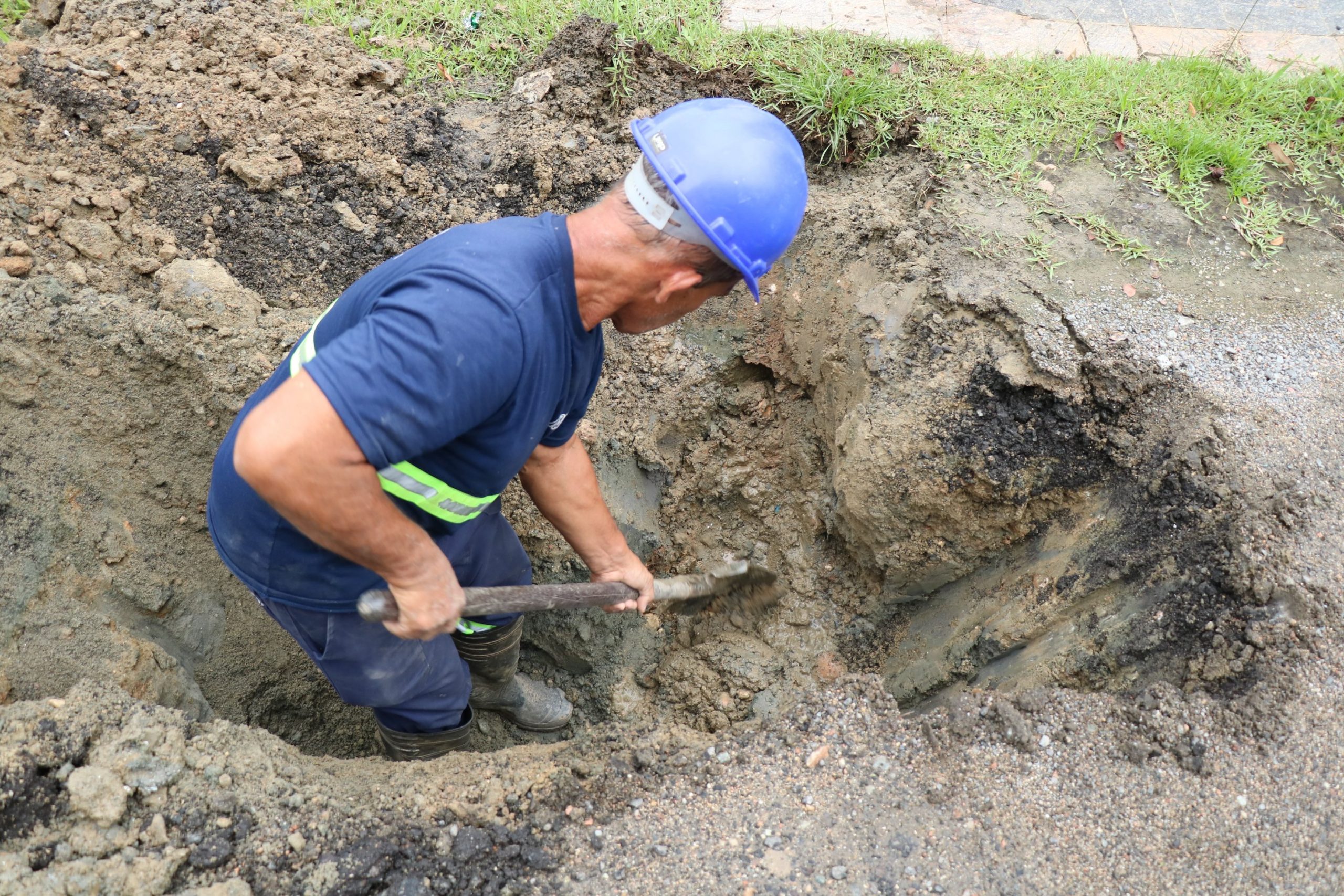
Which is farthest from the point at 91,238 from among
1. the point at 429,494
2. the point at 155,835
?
the point at 155,835

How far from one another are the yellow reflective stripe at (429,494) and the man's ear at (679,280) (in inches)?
25.3

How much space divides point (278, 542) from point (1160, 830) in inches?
86.2

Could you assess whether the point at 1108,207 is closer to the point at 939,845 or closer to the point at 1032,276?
the point at 1032,276

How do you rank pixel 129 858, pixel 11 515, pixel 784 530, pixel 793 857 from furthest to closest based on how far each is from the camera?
pixel 784 530 → pixel 11 515 → pixel 793 857 → pixel 129 858

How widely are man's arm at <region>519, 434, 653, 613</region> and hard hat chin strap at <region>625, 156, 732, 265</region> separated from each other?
0.86 metres

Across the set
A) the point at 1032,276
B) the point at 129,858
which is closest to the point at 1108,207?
the point at 1032,276

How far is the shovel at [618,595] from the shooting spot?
78.1 inches

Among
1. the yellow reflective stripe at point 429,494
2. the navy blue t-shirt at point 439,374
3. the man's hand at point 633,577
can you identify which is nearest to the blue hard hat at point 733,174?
the navy blue t-shirt at point 439,374

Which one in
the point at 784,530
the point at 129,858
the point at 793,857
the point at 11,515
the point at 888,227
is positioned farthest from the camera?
the point at 784,530

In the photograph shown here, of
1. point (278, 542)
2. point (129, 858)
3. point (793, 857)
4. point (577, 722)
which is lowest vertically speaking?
point (577, 722)

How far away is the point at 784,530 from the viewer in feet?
11.7

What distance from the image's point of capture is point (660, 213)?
5.68 feet

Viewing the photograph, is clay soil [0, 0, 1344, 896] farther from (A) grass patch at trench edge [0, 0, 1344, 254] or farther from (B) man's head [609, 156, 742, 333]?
(B) man's head [609, 156, 742, 333]

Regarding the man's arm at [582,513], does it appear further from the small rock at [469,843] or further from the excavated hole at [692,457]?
the small rock at [469,843]
